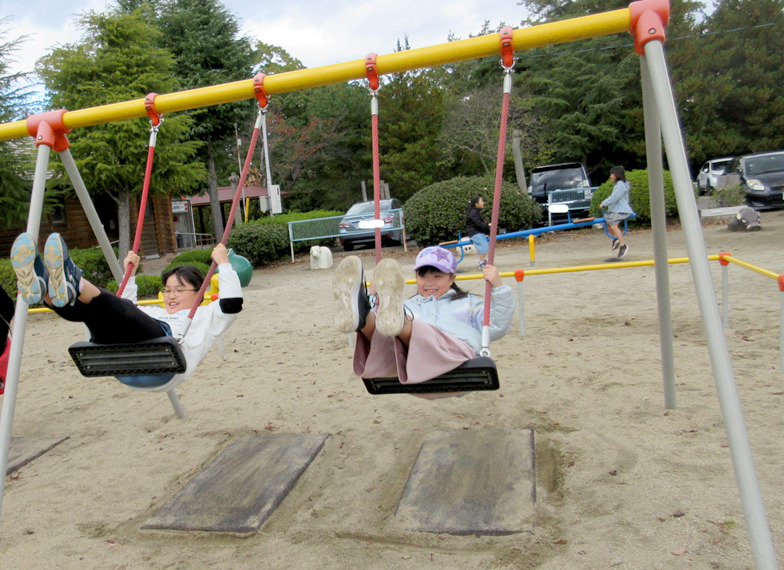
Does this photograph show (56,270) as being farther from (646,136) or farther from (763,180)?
(763,180)

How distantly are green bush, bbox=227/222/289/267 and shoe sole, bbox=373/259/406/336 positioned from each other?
12258 millimetres

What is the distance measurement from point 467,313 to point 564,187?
1400 cm

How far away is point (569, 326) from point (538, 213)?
8.51 metres

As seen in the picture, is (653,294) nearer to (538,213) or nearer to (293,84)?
→ (293,84)

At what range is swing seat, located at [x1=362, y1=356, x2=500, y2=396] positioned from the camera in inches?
109

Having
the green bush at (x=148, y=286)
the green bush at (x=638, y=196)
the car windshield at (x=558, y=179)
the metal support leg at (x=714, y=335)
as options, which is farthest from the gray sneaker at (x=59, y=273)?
the car windshield at (x=558, y=179)

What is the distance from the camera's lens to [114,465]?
4.00 m

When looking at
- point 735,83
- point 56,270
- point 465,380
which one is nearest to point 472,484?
point 465,380

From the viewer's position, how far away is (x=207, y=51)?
74.0ft

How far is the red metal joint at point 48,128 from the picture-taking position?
3.60 m

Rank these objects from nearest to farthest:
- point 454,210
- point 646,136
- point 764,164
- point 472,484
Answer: point 472,484 < point 646,136 < point 454,210 < point 764,164

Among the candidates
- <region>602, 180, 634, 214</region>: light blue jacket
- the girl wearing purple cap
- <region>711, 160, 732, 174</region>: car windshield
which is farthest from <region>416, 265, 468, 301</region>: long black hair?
<region>711, 160, 732, 174</region>: car windshield

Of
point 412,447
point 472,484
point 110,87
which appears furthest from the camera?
point 110,87

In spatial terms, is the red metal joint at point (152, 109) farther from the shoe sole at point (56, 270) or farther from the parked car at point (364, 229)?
the parked car at point (364, 229)
